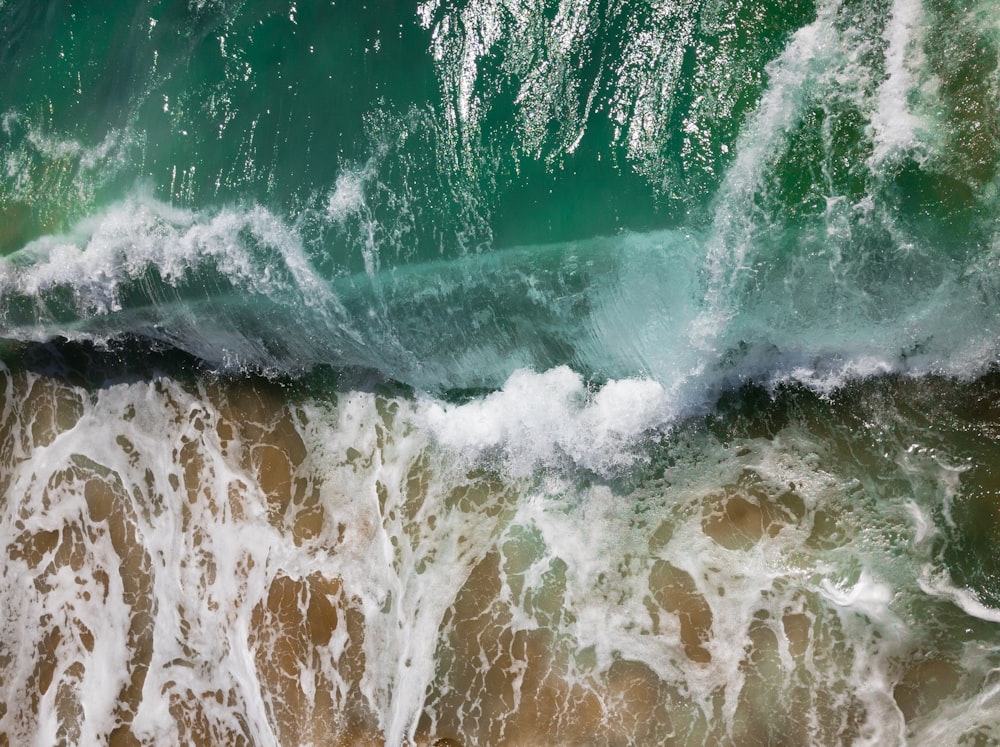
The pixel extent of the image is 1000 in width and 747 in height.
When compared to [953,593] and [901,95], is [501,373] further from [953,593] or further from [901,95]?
[953,593]

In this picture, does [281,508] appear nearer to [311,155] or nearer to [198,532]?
[198,532]

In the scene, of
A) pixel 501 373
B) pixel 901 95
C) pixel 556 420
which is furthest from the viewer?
pixel 501 373

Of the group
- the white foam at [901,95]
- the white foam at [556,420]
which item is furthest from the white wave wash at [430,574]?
the white foam at [901,95]

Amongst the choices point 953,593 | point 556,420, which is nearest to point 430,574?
point 556,420

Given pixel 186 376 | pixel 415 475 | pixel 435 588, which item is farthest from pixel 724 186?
pixel 186 376

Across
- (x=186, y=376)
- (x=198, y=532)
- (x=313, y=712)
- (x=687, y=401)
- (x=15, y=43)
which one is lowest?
(x=313, y=712)

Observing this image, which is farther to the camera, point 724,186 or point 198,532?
point 198,532

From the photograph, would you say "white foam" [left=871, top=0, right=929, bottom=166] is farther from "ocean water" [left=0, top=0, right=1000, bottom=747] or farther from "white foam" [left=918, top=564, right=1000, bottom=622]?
"white foam" [left=918, top=564, right=1000, bottom=622]

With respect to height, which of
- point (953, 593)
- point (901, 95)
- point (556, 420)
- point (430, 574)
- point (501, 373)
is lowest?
point (953, 593)

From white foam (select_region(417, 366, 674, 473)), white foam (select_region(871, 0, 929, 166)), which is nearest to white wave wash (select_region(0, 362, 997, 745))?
white foam (select_region(417, 366, 674, 473))
